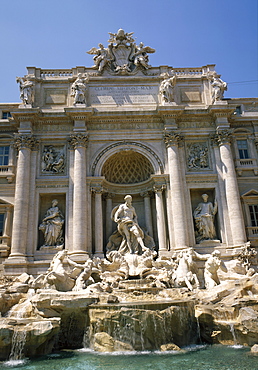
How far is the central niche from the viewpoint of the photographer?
2156cm

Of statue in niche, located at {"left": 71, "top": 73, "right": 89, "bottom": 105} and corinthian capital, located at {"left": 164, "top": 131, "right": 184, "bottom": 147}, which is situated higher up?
statue in niche, located at {"left": 71, "top": 73, "right": 89, "bottom": 105}

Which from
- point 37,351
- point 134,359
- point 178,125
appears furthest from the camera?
point 178,125

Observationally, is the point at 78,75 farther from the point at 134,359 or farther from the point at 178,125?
the point at 134,359

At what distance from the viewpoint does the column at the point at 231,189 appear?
1919 centimetres

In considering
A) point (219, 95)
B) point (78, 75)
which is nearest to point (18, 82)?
point (78, 75)

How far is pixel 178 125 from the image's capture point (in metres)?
21.9

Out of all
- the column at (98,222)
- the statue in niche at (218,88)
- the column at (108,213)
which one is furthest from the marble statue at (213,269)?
the statue in niche at (218,88)

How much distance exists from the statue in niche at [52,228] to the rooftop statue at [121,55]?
10.6 meters

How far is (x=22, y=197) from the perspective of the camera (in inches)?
763

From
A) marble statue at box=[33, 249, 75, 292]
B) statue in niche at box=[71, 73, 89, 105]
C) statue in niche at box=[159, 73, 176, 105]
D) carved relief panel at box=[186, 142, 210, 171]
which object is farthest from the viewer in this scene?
statue in niche at box=[159, 73, 176, 105]

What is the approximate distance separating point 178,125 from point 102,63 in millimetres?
7004

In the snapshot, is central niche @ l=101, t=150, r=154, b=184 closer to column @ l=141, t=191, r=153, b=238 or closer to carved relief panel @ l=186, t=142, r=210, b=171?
column @ l=141, t=191, r=153, b=238

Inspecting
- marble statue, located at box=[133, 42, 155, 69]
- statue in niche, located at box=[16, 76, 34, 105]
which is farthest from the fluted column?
marble statue, located at box=[133, 42, 155, 69]

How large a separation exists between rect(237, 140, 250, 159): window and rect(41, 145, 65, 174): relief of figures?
12.0 m
